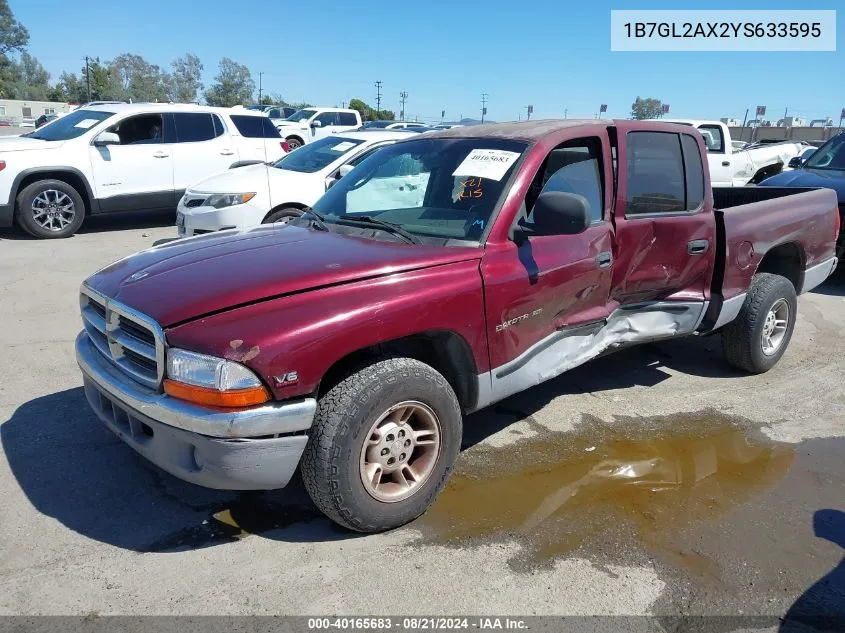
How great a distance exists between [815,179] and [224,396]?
28.2ft

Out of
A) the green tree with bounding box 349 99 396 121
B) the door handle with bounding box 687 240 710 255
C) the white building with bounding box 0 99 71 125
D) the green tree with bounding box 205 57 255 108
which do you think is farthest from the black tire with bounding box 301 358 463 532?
the green tree with bounding box 205 57 255 108

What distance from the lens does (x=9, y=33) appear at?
104062mm

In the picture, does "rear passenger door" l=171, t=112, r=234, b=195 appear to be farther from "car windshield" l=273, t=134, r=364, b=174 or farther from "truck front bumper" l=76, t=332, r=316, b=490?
"truck front bumper" l=76, t=332, r=316, b=490

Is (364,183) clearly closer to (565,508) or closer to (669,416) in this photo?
(565,508)

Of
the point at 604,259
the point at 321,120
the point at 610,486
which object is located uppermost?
the point at 321,120

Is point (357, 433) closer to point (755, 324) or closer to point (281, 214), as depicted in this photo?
point (755, 324)

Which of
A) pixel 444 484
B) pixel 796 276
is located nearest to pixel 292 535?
pixel 444 484

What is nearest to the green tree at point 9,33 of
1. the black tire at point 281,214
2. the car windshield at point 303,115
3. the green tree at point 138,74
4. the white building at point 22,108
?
the green tree at point 138,74

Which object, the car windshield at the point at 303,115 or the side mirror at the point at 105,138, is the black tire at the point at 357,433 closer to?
the side mirror at the point at 105,138

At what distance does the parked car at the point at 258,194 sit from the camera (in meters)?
7.93

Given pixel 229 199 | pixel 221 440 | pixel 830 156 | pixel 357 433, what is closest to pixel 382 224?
pixel 357 433

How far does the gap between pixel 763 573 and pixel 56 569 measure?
3047 mm

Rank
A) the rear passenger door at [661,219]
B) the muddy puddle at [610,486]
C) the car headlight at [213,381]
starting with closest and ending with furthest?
the car headlight at [213,381] < the muddy puddle at [610,486] < the rear passenger door at [661,219]

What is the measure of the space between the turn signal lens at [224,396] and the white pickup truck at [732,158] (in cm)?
1187
